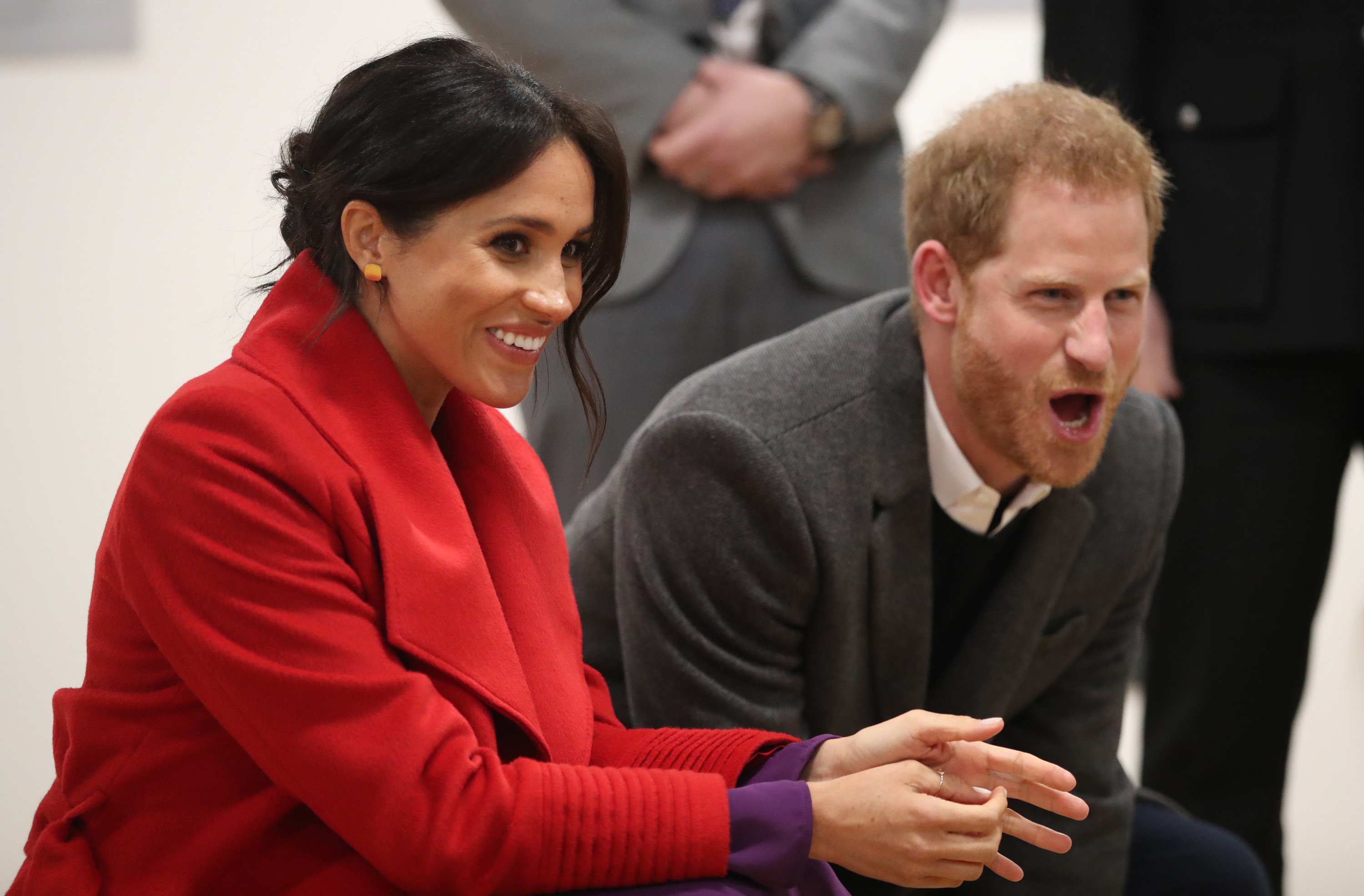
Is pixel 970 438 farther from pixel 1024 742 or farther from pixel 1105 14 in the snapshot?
pixel 1105 14

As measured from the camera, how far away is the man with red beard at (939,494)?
179 cm

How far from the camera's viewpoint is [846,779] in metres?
1.34

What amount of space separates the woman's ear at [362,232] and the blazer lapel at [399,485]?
0.05 m

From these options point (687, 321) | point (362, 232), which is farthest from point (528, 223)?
point (687, 321)

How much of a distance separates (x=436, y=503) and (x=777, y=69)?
1.40 m

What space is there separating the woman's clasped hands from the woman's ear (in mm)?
606

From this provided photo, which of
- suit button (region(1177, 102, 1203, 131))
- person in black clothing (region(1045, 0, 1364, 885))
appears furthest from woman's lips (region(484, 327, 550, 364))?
suit button (region(1177, 102, 1203, 131))

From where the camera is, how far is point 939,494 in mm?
1931

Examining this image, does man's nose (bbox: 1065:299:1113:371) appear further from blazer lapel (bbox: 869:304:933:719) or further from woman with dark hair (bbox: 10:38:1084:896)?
woman with dark hair (bbox: 10:38:1084:896)

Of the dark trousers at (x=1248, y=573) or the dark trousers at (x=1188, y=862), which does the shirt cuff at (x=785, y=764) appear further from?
the dark trousers at (x=1248, y=573)

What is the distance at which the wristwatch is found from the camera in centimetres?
246

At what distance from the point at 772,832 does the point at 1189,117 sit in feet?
5.47

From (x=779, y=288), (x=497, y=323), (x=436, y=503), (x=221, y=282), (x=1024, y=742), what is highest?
(x=497, y=323)

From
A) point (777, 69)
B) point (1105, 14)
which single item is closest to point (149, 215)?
point (777, 69)
